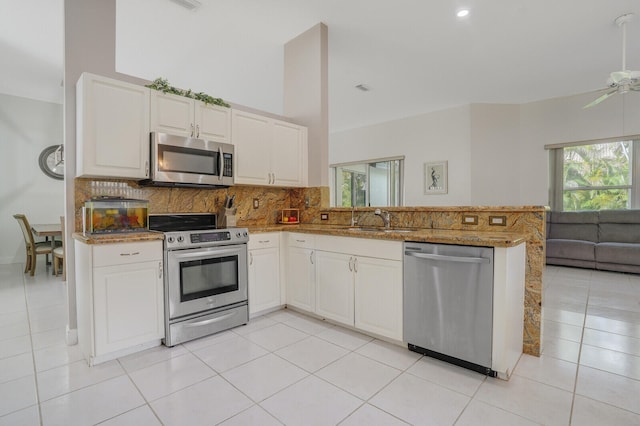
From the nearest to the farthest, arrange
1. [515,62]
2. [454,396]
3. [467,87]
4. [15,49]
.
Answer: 1. [454,396]
2. [15,49]
3. [515,62]
4. [467,87]

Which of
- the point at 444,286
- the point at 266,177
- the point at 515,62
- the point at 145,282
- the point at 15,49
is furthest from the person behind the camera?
the point at 515,62

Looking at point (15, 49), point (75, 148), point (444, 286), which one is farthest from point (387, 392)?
point (15, 49)

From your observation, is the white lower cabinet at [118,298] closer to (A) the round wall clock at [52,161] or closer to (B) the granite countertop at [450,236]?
(B) the granite countertop at [450,236]

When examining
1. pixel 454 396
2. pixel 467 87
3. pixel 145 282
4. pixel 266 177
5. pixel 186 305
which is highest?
pixel 467 87

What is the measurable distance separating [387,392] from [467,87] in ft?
17.0

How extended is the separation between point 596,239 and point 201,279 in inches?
254

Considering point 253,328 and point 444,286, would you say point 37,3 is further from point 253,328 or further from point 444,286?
point 444,286

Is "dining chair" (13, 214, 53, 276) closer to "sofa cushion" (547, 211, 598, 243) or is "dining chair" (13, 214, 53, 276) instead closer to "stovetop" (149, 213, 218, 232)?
"stovetop" (149, 213, 218, 232)

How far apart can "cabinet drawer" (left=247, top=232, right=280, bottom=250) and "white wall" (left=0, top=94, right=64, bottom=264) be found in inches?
206

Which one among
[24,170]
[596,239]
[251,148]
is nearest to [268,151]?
[251,148]

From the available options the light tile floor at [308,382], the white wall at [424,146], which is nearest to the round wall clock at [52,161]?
the light tile floor at [308,382]

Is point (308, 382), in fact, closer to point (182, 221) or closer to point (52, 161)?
Result: point (182, 221)

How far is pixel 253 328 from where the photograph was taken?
293 centimetres

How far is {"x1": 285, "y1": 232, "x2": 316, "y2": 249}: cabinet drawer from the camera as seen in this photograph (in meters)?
3.08
